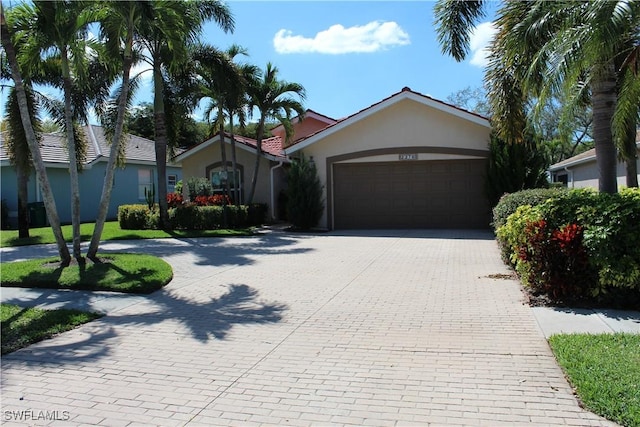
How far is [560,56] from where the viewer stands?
7.38 meters

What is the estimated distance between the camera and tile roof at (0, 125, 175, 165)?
2239cm

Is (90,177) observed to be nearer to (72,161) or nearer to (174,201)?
(174,201)

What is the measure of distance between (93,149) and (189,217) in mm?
10659

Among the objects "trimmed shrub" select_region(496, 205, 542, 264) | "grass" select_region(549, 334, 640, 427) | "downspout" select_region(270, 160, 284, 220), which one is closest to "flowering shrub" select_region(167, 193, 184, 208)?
"downspout" select_region(270, 160, 284, 220)

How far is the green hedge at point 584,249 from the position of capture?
6180 mm

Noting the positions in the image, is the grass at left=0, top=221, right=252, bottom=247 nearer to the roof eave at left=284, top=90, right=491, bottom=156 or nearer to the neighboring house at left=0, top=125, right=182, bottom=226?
the neighboring house at left=0, top=125, right=182, bottom=226

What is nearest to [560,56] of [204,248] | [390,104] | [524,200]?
[524,200]

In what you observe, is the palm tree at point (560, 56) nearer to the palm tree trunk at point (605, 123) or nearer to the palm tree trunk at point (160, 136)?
the palm tree trunk at point (605, 123)

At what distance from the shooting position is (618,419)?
11.4 feet

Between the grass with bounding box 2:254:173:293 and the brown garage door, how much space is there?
9654 mm

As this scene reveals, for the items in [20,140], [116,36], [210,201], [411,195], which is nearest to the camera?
[116,36]

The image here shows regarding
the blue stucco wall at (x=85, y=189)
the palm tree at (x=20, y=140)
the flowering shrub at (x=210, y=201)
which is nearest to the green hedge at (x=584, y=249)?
the flowering shrub at (x=210, y=201)

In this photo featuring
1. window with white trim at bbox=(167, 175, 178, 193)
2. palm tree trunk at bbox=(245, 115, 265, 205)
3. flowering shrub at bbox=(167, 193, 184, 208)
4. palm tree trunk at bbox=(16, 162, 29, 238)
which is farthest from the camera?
window with white trim at bbox=(167, 175, 178, 193)

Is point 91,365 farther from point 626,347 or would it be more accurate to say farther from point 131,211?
point 131,211
